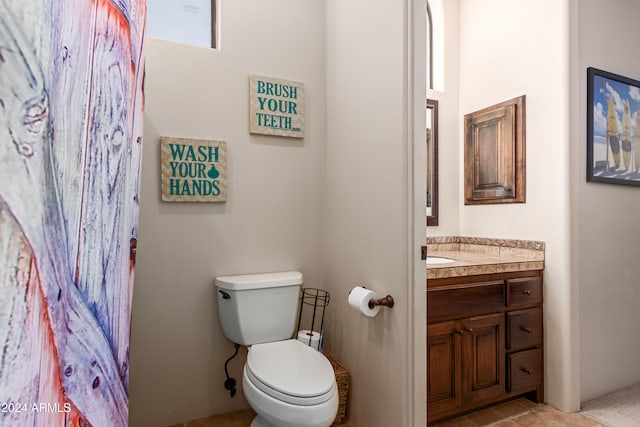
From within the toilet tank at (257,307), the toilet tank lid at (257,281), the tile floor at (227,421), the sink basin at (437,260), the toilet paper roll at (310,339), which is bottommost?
the tile floor at (227,421)

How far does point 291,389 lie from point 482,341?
1121 millimetres

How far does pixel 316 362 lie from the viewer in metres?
1.57

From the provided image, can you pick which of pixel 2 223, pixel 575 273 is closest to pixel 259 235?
pixel 2 223

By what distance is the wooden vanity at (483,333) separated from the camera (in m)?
1.77

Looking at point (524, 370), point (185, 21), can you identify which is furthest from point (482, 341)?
point (185, 21)

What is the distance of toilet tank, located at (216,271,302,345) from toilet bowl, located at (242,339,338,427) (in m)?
0.17

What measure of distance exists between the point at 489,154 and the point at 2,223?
2568mm

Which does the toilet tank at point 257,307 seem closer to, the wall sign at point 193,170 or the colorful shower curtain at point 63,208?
the wall sign at point 193,170

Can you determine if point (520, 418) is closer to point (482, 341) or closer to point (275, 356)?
point (482, 341)

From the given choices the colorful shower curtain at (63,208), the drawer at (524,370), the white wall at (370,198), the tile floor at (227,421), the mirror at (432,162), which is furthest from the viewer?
the mirror at (432,162)

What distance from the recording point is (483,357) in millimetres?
1894

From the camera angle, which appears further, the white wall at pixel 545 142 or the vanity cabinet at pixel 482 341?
the white wall at pixel 545 142

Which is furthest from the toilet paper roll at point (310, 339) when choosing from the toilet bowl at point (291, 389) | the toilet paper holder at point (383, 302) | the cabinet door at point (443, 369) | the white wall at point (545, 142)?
the white wall at point (545, 142)

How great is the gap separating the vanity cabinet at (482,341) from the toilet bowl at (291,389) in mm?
606
